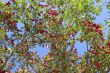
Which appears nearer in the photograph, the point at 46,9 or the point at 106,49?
the point at 106,49

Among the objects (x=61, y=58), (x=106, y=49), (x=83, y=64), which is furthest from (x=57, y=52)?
(x=106, y=49)

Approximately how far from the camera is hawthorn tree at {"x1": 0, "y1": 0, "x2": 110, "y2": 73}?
1387 centimetres

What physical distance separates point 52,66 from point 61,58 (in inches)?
24.8

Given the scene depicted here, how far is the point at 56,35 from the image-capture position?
47.3ft

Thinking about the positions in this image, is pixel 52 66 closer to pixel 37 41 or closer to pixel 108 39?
pixel 37 41

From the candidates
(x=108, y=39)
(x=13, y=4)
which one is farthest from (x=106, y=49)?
(x=13, y=4)

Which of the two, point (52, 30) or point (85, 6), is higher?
point (85, 6)

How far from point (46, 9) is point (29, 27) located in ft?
4.10

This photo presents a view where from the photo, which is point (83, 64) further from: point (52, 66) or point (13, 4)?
point (13, 4)

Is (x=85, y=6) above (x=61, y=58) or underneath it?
above

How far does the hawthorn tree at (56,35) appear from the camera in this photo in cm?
1387

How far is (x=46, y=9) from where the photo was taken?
47.6 ft

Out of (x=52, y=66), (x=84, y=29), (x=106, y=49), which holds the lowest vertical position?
(x=52, y=66)

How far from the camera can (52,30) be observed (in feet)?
47.2
